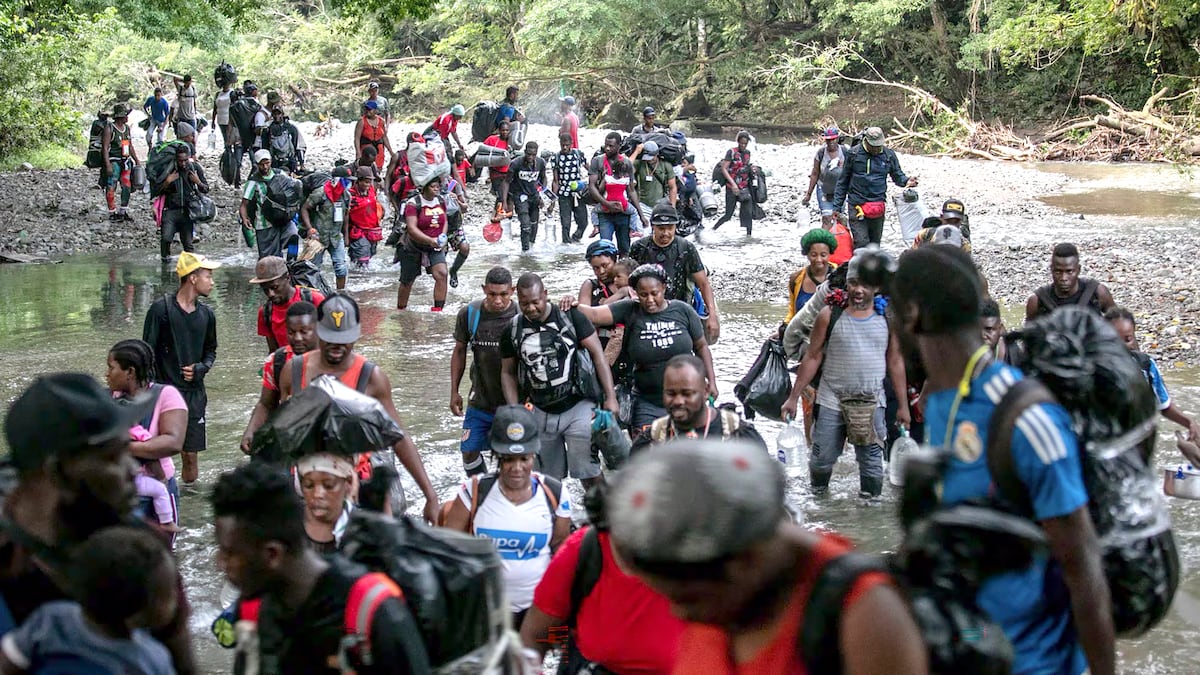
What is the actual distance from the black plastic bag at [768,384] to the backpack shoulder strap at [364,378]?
2871 millimetres

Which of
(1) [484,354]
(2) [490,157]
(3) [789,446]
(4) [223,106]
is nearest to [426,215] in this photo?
(1) [484,354]

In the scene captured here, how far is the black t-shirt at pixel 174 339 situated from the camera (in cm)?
833


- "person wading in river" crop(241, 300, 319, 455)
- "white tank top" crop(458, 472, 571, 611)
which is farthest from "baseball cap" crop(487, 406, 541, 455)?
"person wading in river" crop(241, 300, 319, 455)

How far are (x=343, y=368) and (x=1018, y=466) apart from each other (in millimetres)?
4151

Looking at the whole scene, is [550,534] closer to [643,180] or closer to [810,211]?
[643,180]

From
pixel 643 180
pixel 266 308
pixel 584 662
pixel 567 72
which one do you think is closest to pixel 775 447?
pixel 266 308

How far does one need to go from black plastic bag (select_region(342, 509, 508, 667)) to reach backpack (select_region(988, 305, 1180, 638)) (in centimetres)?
122

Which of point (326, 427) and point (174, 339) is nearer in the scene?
point (326, 427)

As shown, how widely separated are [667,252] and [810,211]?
1341 centimetres

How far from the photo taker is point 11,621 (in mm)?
3129

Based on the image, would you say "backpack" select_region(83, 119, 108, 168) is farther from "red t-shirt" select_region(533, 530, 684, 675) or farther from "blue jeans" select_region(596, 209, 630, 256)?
"red t-shirt" select_region(533, 530, 684, 675)

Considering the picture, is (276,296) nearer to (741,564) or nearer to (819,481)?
(819,481)

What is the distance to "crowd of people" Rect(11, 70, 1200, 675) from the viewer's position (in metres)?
2.21

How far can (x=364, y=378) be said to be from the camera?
6.51 meters
